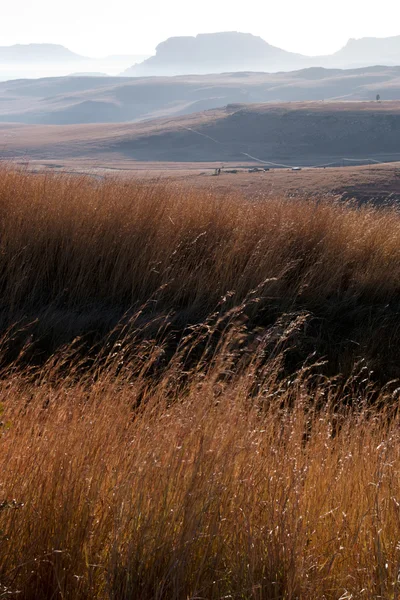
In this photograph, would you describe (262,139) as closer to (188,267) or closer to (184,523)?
(188,267)

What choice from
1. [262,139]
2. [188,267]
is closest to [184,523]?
[188,267]

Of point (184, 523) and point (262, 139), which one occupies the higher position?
point (184, 523)

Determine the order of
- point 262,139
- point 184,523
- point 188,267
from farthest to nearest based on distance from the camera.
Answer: point 262,139, point 188,267, point 184,523

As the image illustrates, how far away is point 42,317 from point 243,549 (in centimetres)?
409

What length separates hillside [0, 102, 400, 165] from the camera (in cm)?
9531

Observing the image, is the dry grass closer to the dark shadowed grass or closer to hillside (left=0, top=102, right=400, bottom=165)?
the dark shadowed grass

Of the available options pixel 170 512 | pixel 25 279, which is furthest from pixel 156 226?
pixel 170 512

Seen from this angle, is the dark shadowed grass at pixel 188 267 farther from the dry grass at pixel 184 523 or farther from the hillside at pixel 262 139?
the hillside at pixel 262 139

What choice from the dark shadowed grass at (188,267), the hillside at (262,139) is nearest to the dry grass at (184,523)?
the dark shadowed grass at (188,267)

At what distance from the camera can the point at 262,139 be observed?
103500 millimetres

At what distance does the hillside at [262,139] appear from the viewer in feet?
313

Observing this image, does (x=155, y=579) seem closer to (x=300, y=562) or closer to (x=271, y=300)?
(x=300, y=562)

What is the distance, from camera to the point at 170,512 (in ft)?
8.37

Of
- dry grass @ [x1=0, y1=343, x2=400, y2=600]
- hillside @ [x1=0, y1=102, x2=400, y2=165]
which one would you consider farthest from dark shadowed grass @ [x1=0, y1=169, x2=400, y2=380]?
hillside @ [x1=0, y1=102, x2=400, y2=165]
